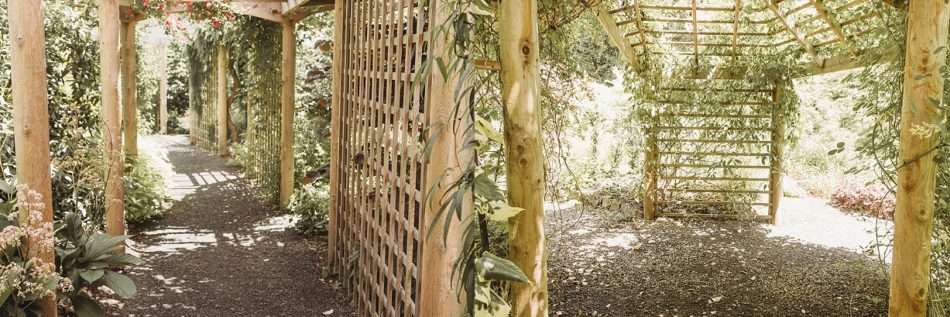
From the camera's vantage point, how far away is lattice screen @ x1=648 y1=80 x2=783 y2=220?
6.99m

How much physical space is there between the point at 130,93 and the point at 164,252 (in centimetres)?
213

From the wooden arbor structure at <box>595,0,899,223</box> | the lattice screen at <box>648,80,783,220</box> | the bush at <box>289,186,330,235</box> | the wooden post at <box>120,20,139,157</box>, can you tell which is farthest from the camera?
the lattice screen at <box>648,80,783,220</box>

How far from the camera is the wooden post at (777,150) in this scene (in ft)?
22.6

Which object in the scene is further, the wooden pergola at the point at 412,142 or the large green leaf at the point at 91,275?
the large green leaf at the point at 91,275

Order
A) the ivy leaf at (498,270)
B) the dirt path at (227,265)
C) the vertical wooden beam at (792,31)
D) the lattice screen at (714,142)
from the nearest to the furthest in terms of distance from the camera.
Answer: the ivy leaf at (498,270) < the dirt path at (227,265) < the vertical wooden beam at (792,31) < the lattice screen at (714,142)

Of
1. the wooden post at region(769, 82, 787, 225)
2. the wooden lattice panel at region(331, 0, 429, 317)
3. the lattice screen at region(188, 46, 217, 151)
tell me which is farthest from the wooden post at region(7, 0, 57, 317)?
the lattice screen at region(188, 46, 217, 151)

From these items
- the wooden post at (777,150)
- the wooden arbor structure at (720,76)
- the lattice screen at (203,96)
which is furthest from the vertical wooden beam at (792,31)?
the lattice screen at (203,96)

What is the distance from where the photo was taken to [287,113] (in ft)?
22.2

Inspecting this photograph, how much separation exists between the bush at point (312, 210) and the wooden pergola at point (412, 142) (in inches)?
53.1

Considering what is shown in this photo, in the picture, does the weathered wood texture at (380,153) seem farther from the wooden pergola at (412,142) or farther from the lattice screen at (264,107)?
the lattice screen at (264,107)

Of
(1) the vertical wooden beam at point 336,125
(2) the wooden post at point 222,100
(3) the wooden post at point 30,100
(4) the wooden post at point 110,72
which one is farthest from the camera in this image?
(2) the wooden post at point 222,100

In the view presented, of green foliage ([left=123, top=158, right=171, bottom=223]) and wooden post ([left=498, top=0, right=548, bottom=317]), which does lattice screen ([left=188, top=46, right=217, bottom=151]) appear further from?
wooden post ([left=498, top=0, right=548, bottom=317])

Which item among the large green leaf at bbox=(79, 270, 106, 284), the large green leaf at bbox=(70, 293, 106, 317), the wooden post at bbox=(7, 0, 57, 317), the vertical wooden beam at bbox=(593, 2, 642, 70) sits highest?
the vertical wooden beam at bbox=(593, 2, 642, 70)

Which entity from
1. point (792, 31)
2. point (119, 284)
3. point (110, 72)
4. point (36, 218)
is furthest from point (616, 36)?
point (36, 218)
